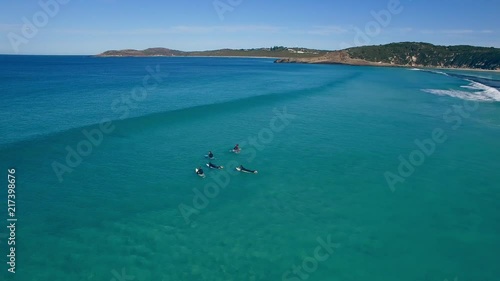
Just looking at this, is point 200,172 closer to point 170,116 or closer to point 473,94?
point 170,116

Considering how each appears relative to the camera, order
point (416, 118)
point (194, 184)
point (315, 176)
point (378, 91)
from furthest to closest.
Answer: point (378, 91) → point (416, 118) → point (315, 176) → point (194, 184)

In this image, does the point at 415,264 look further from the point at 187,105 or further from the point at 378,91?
the point at 378,91

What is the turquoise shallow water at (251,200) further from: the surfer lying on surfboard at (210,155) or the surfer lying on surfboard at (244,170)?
the surfer lying on surfboard at (210,155)

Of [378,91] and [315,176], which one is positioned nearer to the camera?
[315,176]

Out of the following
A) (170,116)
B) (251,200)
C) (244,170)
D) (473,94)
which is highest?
(473,94)

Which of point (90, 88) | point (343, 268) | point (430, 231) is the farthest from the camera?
point (90, 88)

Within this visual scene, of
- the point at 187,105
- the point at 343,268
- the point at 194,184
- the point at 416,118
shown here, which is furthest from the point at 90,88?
the point at 343,268

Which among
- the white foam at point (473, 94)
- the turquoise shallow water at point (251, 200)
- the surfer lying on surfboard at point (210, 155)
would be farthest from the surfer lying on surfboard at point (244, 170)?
the white foam at point (473, 94)

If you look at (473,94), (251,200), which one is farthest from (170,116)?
(473,94)
